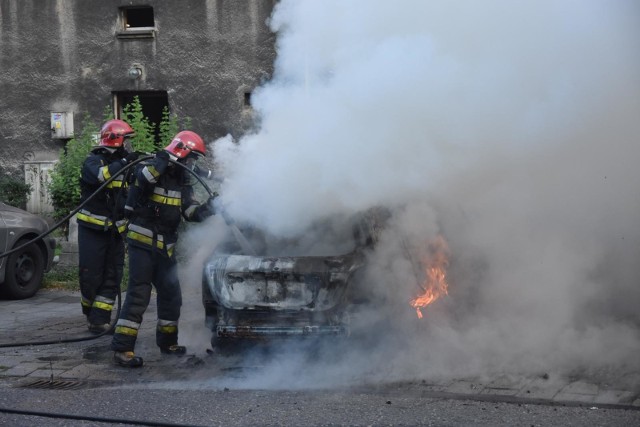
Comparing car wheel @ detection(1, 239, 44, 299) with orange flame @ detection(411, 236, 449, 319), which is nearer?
orange flame @ detection(411, 236, 449, 319)

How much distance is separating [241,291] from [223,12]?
34.0 ft

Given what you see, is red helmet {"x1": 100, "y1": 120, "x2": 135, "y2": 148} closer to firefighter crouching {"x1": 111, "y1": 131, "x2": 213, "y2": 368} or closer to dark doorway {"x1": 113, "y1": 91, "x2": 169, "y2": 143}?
firefighter crouching {"x1": 111, "y1": 131, "x2": 213, "y2": 368}

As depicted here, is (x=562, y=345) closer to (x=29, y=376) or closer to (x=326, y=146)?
(x=326, y=146)

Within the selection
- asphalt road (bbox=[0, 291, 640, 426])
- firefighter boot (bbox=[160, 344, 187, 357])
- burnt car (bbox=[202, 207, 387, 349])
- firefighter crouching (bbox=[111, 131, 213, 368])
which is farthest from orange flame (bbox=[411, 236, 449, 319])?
firefighter boot (bbox=[160, 344, 187, 357])

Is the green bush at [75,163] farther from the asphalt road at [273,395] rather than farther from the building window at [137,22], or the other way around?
the asphalt road at [273,395]

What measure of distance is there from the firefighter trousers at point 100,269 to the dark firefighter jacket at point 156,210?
4.08 ft

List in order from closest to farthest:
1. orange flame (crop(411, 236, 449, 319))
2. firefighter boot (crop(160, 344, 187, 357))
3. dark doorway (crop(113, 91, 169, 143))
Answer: orange flame (crop(411, 236, 449, 319)), firefighter boot (crop(160, 344, 187, 357)), dark doorway (crop(113, 91, 169, 143))

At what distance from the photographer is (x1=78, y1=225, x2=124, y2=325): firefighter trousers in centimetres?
862

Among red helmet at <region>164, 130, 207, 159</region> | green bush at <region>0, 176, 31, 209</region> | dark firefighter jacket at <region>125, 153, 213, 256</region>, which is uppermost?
green bush at <region>0, 176, 31, 209</region>

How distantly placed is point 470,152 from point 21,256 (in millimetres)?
6187

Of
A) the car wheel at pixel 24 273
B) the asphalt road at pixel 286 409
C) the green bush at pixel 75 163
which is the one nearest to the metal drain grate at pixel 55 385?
the asphalt road at pixel 286 409

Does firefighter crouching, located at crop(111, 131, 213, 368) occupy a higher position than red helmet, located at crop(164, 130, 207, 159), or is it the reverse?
red helmet, located at crop(164, 130, 207, 159)

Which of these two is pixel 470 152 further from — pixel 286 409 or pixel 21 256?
pixel 21 256

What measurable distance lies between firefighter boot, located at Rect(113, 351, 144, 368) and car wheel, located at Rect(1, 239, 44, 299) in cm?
397
